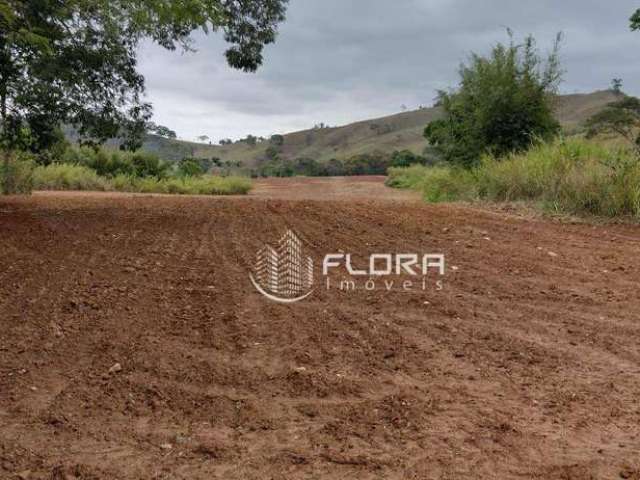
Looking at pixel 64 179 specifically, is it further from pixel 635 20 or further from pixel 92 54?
pixel 635 20

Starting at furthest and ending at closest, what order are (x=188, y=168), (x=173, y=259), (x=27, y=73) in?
(x=188, y=168), (x=27, y=73), (x=173, y=259)

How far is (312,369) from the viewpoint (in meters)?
3.12

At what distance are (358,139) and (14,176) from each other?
62.0 metres

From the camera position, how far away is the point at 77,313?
390 cm

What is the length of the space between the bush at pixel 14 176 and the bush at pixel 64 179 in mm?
3138

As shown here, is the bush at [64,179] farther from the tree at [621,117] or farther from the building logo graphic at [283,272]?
the tree at [621,117]

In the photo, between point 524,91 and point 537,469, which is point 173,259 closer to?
point 537,469

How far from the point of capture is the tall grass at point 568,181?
26.7 ft

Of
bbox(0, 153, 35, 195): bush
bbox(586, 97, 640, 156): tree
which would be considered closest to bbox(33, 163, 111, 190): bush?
bbox(0, 153, 35, 195): bush

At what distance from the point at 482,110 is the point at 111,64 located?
8406mm

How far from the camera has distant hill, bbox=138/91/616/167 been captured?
2566 inches

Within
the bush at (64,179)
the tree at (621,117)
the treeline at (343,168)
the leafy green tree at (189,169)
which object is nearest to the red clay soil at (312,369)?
the bush at (64,179)

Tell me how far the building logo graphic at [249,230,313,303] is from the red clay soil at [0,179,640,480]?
0.39 ft

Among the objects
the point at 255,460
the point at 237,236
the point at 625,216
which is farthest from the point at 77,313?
the point at 625,216
